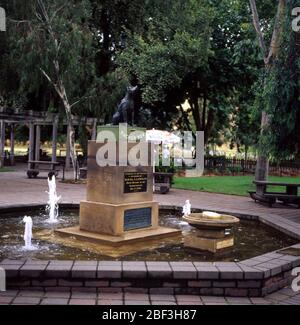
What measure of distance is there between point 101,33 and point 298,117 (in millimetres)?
23095

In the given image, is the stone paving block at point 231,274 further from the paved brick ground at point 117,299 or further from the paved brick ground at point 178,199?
the paved brick ground at point 178,199

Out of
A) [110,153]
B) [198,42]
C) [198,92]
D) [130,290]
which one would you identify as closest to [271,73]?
[110,153]

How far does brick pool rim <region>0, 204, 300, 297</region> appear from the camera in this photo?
518 cm

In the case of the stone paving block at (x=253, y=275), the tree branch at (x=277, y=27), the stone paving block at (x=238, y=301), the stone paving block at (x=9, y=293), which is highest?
the tree branch at (x=277, y=27)

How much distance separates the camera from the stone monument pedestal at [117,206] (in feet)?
25.7

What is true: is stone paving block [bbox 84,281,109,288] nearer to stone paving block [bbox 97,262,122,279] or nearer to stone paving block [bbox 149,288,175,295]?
stone paving block [bbox 97,262,122,279]

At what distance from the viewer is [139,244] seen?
7.71m

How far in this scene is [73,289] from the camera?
520 centimetres

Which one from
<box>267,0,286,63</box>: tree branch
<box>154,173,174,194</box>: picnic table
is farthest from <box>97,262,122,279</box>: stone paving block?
<box>267,0,286,63</box>: tree branch

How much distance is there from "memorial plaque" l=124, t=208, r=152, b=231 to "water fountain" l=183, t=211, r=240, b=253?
123 cm

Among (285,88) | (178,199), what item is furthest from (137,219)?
(178,199)

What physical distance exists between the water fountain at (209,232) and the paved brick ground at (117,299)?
1704mm

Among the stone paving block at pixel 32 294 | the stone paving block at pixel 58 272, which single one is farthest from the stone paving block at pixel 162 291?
the stone paving block at pixel 32 294
